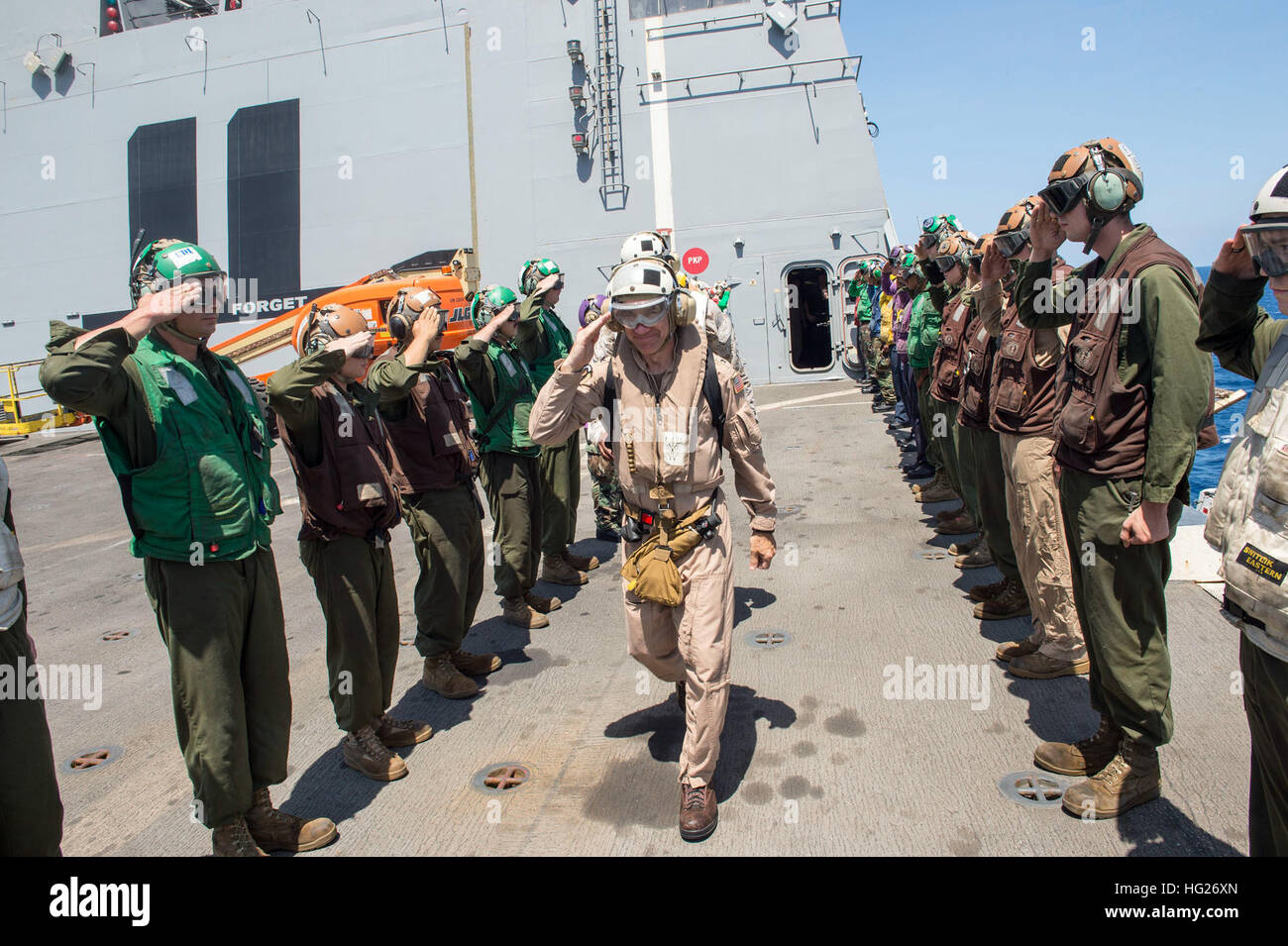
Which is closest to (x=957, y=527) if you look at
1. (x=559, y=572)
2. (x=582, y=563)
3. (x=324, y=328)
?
(x=582, y=563)

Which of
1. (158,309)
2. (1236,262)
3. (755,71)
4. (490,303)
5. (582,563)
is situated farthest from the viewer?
(755,71)

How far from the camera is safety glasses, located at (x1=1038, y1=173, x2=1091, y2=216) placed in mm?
3084

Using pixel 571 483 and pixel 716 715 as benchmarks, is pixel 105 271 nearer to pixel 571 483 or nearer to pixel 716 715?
pixel 571 483

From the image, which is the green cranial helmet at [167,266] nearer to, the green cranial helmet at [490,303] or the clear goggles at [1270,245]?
the green cranial helmet at [490,303]

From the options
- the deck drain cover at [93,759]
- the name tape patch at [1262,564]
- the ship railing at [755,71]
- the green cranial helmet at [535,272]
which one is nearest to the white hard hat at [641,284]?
the name tape patch at [1262,564]

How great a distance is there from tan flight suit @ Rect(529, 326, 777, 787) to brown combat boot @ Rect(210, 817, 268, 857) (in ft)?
5.53

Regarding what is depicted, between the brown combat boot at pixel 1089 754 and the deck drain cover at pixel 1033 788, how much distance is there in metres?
0.06

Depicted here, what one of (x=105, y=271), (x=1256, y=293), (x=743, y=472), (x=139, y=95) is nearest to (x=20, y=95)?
(x=139, y=95)

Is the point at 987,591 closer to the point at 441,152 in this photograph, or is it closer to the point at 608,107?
the point at 608,107

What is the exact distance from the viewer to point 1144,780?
307 cm

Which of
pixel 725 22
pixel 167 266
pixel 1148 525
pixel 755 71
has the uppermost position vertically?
pixel 725 22

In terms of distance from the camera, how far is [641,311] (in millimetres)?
3195

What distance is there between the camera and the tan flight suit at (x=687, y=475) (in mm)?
3293

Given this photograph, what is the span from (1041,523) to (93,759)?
16.8 feet
